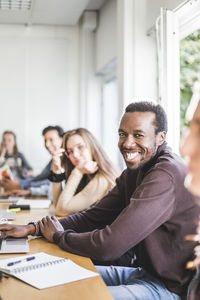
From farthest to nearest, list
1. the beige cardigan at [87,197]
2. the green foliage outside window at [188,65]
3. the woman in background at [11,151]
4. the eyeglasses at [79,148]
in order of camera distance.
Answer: the woman in background at [11,151], the green foliage outside window at [188,65], the eyeglasses at [79,148], the beige cardigan at [87,197]

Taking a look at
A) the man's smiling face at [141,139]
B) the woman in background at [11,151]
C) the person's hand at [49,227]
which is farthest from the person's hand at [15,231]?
the woman in background at [11,151]

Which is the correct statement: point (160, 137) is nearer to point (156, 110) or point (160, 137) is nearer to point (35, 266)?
point (156, 110)

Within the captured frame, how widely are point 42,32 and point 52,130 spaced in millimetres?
2146

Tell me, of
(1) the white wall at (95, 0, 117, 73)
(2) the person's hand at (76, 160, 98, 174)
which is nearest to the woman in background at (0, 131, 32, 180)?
(1) the white wall at (95, 0, 117, 73)

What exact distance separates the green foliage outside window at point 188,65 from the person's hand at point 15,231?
1682 mm

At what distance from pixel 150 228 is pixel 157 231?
0.30 feet

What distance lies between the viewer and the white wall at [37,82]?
5.80 metres

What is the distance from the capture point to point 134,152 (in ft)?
5.94

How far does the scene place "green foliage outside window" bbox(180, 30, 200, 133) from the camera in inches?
119

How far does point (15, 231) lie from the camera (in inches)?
73.5

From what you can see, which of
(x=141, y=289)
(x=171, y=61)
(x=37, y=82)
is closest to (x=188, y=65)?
(x=171, y=61)

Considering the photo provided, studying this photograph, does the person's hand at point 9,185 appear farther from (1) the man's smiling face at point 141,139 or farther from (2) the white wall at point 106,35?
(1) the man's smiling face at point 141,139

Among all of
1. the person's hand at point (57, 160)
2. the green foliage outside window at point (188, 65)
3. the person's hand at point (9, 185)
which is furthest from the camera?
the person's hand at point (9, 185)

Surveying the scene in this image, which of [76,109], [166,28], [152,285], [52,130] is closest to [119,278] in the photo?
[152,285]
